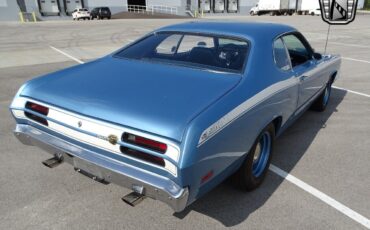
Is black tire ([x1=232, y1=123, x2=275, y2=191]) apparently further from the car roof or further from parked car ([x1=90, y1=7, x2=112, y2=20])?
parked car ([x1=90, y1=7, x2=112, y2=20])

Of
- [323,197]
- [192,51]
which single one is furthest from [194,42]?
[323,197]

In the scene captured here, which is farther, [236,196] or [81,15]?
[81,15]

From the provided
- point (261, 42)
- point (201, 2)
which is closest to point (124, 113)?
point (261, 42)

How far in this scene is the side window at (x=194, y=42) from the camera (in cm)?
358

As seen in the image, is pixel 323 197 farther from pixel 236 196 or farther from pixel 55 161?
pixel 55 161

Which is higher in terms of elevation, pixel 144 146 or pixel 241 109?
pixel 241 109

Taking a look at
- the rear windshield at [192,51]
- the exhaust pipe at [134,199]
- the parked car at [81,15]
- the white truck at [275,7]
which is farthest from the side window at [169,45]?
the white truck at [275,7]

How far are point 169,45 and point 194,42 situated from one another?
29cm

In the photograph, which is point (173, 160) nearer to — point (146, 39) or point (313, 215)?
point (313, 215)

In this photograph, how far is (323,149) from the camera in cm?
416

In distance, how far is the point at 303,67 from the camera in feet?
13.1

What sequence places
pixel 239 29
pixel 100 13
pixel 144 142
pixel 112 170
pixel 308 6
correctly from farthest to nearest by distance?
pixel 308 6 → pixel 100 13 → pixel 239 29 → pixel 112 170 → pixel 144 142

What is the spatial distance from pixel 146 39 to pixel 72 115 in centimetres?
173

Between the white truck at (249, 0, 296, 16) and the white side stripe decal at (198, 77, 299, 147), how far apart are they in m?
52.6
